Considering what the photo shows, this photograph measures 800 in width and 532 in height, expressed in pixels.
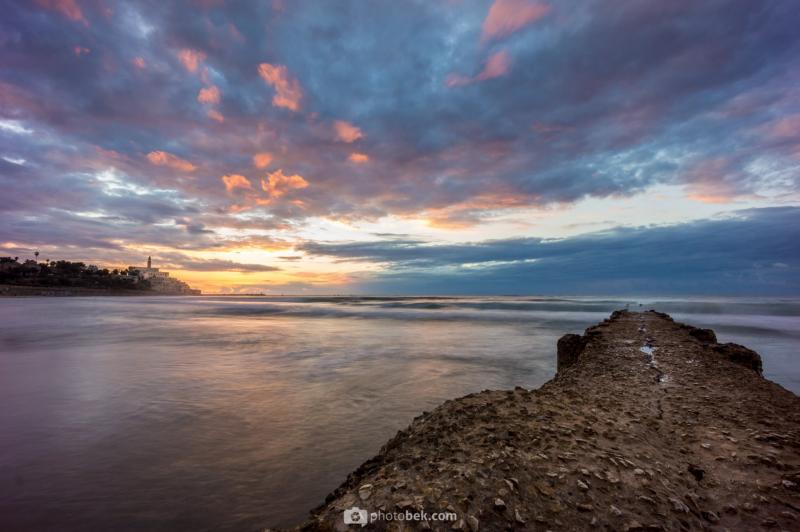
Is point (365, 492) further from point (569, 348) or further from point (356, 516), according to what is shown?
point (569, 348)

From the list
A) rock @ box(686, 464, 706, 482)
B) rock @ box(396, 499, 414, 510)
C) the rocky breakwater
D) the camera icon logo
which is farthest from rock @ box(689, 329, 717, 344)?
the camera icon logo

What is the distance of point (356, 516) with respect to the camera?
3.60 metres

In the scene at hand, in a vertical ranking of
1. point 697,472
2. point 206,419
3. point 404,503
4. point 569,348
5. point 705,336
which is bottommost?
point 206,419

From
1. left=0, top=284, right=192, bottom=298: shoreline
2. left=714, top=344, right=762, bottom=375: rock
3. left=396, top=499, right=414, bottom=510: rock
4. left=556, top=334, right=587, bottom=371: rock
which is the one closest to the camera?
left=396, top=499, right=414, bottom=510: rock

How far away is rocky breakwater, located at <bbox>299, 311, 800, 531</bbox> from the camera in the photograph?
3725mm

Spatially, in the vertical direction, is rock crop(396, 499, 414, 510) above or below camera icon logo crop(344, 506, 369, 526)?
above

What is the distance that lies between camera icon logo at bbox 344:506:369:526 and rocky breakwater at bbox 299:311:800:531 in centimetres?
7

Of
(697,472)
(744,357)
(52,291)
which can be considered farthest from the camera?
(52,291)

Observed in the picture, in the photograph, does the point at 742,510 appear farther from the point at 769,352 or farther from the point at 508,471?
the point at 769,352

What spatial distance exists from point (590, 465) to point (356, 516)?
2.99 meters

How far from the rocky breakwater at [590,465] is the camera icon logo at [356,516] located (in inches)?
2.8

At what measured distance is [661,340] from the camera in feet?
56.7

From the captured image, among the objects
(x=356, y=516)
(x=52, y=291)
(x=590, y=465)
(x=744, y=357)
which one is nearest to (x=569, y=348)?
(x=744, y=357)

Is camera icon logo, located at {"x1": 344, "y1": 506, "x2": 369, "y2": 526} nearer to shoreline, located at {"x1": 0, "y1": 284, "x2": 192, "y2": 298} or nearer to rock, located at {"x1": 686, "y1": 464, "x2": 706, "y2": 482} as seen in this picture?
rock, located at {"x1": 686, "y1": 464, "x2": 706, "y2": 482}
